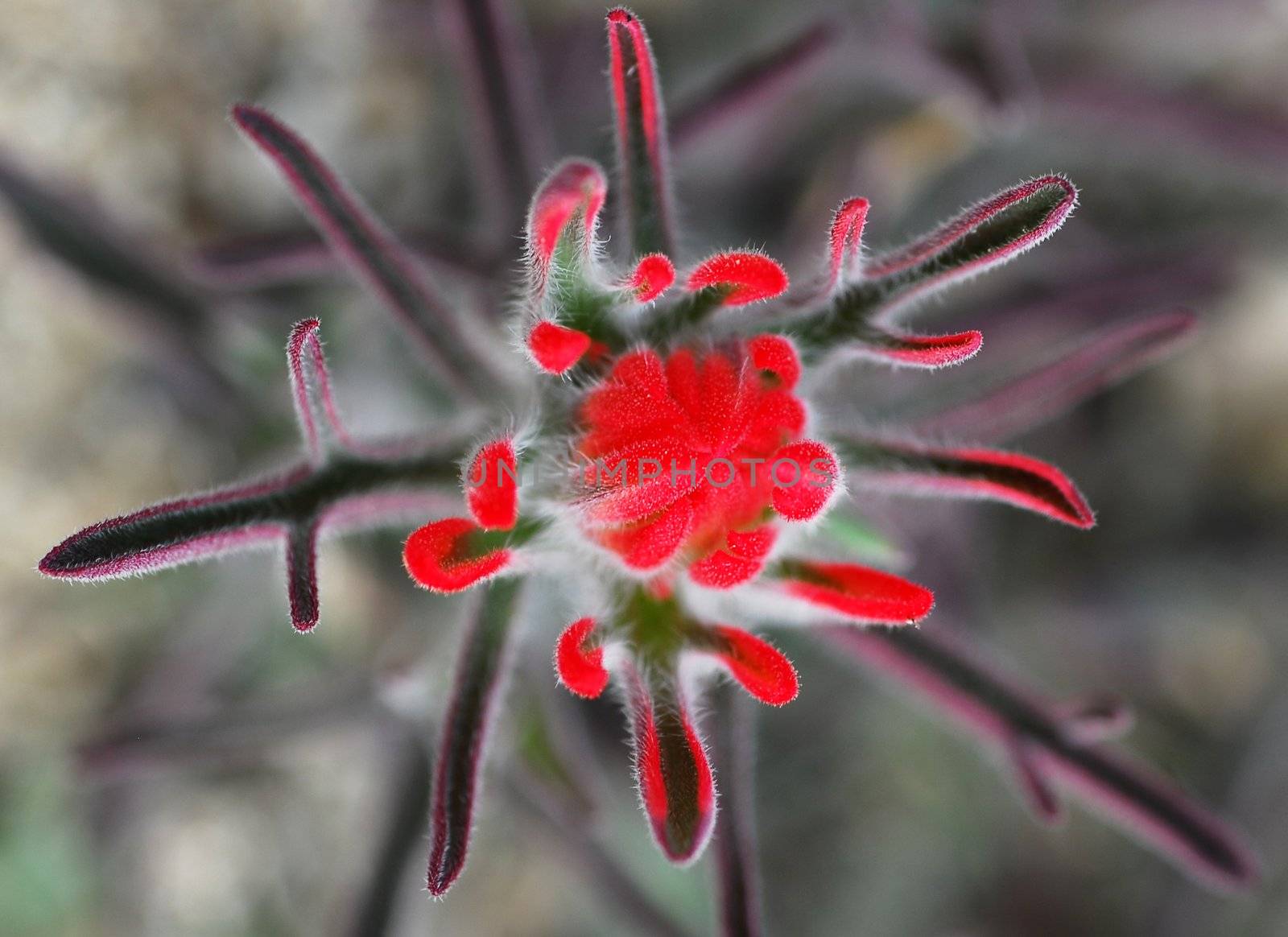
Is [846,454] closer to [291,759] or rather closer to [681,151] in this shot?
[681,151]

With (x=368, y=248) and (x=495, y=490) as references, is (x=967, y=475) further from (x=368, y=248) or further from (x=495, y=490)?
(x=368, y=248)

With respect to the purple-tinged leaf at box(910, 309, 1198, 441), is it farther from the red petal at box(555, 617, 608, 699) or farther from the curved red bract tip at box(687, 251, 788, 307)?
the red petal at box(555, 617, 608, 699)

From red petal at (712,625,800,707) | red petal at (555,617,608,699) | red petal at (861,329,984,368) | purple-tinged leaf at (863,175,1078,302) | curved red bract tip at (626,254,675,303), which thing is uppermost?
curved red bract tip at (626,254,675,303)

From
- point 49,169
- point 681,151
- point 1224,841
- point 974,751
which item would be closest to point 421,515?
point 681,151

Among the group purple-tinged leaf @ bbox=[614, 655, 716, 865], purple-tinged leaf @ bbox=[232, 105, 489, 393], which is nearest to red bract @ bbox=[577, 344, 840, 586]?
purple-tinged leaf @ bbox=[614, 655, 716, 865]

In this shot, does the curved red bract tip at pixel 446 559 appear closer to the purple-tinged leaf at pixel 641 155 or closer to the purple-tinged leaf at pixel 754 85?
the purple-tinged leaf at pixel 641 155

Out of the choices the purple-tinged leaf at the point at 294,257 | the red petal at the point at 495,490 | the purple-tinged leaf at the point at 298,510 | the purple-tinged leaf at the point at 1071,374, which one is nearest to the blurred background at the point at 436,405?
the purple-tinged leaf at the point at 294,257
